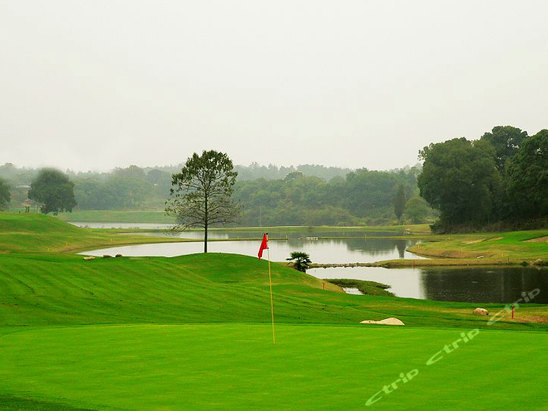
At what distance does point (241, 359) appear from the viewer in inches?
655

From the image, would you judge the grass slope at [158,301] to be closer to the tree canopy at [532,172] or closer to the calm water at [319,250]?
the calm water at [319,250]

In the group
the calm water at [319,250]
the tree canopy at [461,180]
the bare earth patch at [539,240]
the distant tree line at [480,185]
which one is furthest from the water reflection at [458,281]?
the tree canopy at [461,180]

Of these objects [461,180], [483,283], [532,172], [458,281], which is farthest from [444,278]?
[461,180]

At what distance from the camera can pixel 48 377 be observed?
49.1 feet

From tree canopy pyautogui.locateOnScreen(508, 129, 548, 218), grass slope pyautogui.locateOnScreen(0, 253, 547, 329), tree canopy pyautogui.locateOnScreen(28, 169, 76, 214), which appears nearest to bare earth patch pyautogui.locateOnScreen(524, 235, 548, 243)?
tree canopy pyautogui.locateOnScreen(508, 129, 548, 218)

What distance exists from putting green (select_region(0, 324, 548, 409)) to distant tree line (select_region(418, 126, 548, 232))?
98.5 m

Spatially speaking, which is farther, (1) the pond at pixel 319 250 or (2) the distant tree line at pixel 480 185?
(2) the distant tree line at pixel 480 185

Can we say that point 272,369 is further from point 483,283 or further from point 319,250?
point 319,250

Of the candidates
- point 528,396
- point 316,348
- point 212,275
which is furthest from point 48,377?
point 212,275

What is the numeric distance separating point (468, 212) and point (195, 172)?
84.5 m

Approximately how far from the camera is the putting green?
1236 centimetres

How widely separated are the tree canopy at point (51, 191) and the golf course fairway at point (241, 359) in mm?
146328

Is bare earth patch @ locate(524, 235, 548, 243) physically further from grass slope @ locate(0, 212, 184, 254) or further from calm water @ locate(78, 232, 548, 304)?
grass slope @ locate(0, 212, 184, 254)

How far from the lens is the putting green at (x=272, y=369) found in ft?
40.5
